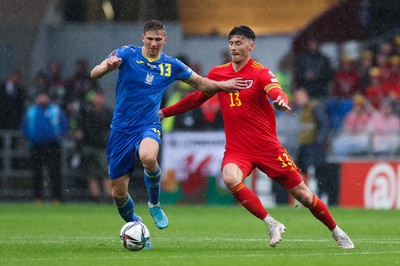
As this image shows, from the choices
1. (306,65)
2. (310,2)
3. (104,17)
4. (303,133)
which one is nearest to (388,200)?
(303,133)

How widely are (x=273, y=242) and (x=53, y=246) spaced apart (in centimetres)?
239

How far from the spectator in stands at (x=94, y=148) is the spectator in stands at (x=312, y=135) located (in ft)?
12.4

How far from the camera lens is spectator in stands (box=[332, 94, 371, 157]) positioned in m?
20.0

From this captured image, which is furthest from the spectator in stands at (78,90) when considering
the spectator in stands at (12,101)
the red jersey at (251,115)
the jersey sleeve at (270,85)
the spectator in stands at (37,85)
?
the jersey sleeve at (270,85)

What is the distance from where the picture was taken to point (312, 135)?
20.2m

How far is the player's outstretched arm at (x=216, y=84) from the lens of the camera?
35.4 feet

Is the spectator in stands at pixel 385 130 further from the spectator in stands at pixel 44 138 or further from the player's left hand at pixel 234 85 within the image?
the player's left hand at pixel 234 85

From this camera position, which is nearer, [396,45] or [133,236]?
[133,236]

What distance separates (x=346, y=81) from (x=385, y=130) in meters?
1.98

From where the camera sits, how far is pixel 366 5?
21078 mm

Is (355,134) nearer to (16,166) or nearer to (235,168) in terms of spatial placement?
(16,166)

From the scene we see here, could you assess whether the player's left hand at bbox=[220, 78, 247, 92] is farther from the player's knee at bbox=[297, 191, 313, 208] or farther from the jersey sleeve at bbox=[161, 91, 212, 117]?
the player's knee at bbox=[297, 191, 313, 208]

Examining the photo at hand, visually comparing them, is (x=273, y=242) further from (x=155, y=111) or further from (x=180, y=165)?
(x=180, y=165)

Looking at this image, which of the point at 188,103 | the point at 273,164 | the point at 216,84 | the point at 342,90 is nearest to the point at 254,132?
the point at 273,164
